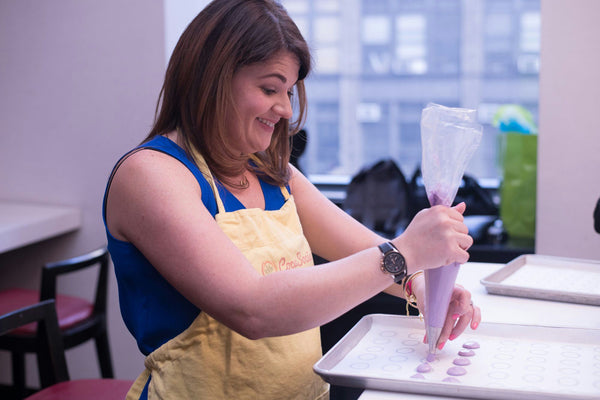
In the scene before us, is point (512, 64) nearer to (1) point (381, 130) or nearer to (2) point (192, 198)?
(1) point (381, 130)

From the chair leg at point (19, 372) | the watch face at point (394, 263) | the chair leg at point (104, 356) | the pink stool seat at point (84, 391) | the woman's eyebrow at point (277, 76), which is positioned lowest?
the chair leg at point (19, 372)

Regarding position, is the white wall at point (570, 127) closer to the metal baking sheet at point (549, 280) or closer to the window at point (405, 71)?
the metal baking sheet at point (549, 280)

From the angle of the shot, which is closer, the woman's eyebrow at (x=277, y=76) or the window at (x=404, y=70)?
the woman's eyebrow at (x=277, y=76)

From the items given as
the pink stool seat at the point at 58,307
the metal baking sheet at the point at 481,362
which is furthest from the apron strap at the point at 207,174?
the pink stool seat at the point at 58,307

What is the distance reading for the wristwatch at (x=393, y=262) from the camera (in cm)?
101

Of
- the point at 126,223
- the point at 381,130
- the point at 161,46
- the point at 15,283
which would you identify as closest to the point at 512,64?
the point at 381,130

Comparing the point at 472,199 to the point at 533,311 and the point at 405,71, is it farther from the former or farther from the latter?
the point at 533,311

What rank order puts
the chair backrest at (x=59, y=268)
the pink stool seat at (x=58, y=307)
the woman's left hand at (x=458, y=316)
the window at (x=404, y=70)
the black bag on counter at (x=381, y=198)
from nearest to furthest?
the woman's left hand at (x=458, y=316)
the chair backrest at (x=59, y=268)
the pink stool seat at (x=58, y=307)
the black bag on counter at (x=381, y=198)
the window at (x=404, y=70)

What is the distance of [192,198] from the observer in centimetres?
108

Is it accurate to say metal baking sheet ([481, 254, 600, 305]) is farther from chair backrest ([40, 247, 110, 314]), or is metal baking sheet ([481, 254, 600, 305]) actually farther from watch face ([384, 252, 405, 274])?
chair backrest ([40, 247, 110, 314])

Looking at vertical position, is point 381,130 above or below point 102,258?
above

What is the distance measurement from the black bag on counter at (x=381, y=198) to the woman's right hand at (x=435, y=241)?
2.20m

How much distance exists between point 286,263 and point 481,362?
1.26ft

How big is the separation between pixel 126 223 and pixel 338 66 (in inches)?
115
